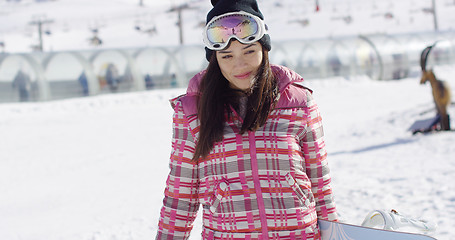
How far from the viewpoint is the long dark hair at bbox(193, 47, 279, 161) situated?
1.60 metres

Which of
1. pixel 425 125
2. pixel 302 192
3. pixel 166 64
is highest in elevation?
pixel 166 64

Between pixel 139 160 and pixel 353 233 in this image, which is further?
pixel 139 160

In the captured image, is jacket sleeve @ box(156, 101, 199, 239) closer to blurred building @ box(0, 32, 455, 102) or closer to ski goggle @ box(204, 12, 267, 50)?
ski goggle @ box(204, 12, 267, 50)

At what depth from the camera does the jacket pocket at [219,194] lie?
1613mm

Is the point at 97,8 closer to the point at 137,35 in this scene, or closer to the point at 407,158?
the point at 137,35

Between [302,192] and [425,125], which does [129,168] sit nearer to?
[425,125]

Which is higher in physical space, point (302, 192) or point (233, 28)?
point (233, 28)

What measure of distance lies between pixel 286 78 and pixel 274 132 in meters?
0.22

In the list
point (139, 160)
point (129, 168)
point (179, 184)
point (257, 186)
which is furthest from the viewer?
point (139, 160)

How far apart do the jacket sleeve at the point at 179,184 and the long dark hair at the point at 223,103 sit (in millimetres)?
60

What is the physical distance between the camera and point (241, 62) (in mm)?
1670

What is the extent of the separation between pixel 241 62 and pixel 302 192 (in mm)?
498

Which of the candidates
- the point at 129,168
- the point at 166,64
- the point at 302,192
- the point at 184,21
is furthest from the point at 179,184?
the point at 184,21

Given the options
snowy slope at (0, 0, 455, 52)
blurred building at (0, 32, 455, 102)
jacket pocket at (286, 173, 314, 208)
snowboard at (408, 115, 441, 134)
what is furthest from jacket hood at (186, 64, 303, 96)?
snowy slope at (0, 0, 455, 52)
